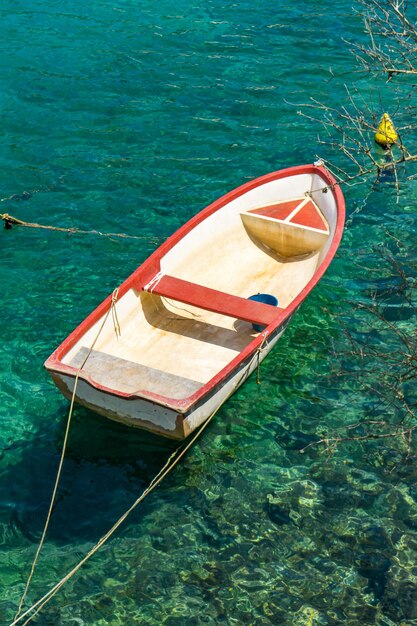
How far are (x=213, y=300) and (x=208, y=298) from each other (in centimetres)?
8

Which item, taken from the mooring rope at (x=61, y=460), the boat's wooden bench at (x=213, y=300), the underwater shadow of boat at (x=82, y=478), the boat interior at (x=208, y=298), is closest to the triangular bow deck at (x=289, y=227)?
the boat interior at (x=208, y=298)

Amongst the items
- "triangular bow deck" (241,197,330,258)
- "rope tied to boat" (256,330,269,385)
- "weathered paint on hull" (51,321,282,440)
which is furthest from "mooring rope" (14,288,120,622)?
"triangular bow deck" (241,197,330,258)

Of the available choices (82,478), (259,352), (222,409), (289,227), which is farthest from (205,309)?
(289,227)

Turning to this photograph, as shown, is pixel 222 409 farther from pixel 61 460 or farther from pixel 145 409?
pixel 61 460

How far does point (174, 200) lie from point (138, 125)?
296cm

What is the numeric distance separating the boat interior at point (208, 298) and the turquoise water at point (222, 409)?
24.9 inches

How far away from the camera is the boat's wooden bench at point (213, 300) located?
406 inches

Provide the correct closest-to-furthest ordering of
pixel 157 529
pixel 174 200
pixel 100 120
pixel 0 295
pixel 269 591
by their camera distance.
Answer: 1. pixel 269 591
2. pixel 157 529
3. pixel 0 295
4. pixel 174 200
5. pixel 100 120

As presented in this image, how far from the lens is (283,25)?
20766 millimetres

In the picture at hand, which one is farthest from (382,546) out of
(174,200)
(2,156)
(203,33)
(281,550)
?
(203,33)

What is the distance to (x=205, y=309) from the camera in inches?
415

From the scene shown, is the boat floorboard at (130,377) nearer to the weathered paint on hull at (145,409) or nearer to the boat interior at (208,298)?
the boat interior at (208,298)

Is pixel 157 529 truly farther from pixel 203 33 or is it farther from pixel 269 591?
pixel 203 33

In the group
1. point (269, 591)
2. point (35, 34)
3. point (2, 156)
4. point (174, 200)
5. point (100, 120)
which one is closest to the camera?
point (269, 591)
